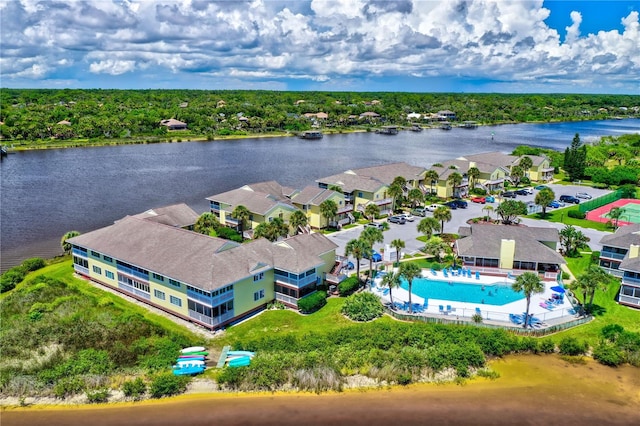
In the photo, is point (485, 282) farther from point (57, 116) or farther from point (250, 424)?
point (57, 116)

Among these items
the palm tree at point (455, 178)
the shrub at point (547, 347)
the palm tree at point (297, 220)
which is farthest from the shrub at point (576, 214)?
the shrub at point (547, 347)

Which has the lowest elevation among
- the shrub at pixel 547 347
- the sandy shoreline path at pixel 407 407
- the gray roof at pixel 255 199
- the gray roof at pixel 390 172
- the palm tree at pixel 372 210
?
the sandy shoreline path at pixel 407 407

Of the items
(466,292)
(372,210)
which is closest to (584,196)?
(372,210)

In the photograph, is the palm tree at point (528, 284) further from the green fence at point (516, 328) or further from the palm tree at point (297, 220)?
the palm tree at point (297, 220)

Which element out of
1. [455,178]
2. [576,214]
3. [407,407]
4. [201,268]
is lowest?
[407,407]

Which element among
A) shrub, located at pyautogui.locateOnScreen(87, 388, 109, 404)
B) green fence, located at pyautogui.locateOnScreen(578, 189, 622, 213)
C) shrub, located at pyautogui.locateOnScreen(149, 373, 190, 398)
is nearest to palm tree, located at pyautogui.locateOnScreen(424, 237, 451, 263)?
shrub, located at pyautogui.locateOnScreen(149, 373, 190, 398)

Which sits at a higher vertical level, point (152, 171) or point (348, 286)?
point (152, 171)

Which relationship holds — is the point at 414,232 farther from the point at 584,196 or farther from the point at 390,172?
the point at 584,196
